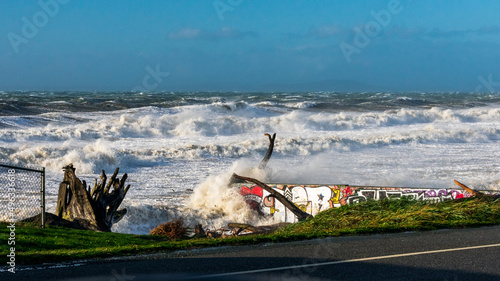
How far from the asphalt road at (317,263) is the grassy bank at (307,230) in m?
0.43

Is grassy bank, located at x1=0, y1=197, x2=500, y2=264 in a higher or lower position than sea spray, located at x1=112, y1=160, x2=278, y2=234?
higher

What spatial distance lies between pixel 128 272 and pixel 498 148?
33.9 m

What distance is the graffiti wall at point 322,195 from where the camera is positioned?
1362cm

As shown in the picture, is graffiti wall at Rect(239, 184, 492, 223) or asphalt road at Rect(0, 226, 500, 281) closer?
asphalt road at Rect(0, 226, 500, 281)

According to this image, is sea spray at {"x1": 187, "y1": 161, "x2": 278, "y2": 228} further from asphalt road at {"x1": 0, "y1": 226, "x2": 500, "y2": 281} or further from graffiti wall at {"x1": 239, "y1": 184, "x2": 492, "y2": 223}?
asphalt road at {"x1": 0, "y1": 226, "x2": 500, "y2": 281}

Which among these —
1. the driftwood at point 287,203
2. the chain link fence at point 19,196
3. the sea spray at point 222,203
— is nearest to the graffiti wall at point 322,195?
the sea spray at point 222,203

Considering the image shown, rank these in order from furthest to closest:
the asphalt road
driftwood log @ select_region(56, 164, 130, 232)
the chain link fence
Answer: the chain link fence → driftwood log @ select_region(56, 164, 130, 232) → the asphalt road

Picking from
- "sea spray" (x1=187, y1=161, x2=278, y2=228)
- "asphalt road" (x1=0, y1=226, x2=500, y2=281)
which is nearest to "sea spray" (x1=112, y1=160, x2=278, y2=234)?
"sea spray" (x1=187, y1=161, x2=278, y2=228)

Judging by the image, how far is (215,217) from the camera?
54.5 ft

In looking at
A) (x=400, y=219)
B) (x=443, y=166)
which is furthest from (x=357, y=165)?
(x=400, y=219)

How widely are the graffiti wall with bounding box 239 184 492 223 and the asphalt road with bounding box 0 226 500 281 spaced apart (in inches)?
191

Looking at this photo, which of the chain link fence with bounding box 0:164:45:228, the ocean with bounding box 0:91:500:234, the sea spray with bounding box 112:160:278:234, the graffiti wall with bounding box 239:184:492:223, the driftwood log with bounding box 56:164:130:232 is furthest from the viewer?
the ocean with bounding box 0:91:500:234

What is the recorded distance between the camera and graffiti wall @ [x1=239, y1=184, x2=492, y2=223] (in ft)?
44.7

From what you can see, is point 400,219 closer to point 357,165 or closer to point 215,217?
point 215,217
